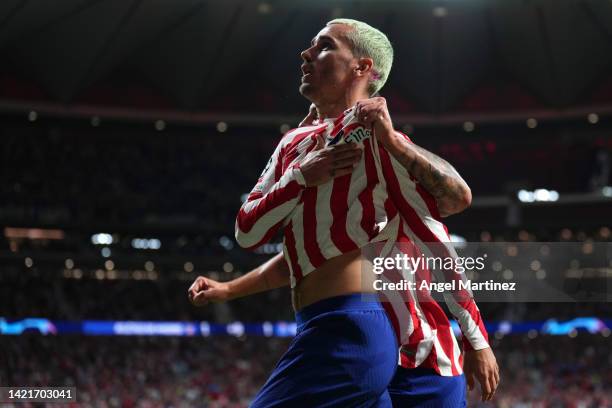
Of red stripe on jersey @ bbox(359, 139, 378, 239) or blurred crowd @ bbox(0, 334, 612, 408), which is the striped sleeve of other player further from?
blurred crowd @ bbox(0, 334, 612, 408)

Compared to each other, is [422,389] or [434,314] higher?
[434,314]

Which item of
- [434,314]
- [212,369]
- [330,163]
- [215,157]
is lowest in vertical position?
[434,314]

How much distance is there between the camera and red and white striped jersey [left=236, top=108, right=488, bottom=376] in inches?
117

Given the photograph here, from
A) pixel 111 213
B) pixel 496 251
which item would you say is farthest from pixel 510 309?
pixel 496 251

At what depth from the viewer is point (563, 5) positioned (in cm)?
2297

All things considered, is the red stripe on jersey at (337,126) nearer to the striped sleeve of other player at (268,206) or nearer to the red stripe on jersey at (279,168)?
the striped sleeve of other player at (268,206)

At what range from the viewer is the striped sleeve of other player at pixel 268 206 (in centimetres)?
301

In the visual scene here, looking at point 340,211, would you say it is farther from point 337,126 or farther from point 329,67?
point 329,67

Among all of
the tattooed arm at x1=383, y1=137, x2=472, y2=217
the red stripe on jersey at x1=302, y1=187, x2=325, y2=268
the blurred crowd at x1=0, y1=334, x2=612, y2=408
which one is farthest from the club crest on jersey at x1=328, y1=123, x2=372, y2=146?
the blurred crowd at x1=0, y1=334, x2=612, y2=408

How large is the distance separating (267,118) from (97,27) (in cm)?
861

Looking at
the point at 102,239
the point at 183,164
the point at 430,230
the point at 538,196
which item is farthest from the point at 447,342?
the point at 183,164

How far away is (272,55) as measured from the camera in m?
27.3

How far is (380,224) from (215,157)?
30293 mm

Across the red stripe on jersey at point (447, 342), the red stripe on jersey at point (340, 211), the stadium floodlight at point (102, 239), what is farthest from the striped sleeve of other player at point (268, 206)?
the stadium floodlight at point (102, 239)
